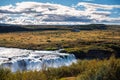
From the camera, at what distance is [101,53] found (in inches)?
5773

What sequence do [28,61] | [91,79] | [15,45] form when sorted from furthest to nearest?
[15,45] < [28,61] < [91,79]

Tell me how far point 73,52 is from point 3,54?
2866cm

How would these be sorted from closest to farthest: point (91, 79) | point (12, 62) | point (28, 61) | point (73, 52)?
point (91, 79) → point (12, 62) → point (28, 61) → point (73, 52)

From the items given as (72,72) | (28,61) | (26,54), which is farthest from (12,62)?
(72,72)

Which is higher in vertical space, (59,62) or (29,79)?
(29,79)

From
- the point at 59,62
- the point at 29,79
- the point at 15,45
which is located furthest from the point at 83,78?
the point at 15,45

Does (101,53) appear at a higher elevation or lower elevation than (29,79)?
lower

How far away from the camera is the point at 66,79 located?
74.4m

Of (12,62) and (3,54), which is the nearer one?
(12,62)

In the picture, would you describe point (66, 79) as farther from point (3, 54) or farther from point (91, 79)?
point (3, 54)

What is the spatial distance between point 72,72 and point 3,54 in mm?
41805

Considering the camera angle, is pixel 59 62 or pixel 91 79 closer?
pixel 91 79

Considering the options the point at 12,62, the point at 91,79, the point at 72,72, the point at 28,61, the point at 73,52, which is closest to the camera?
the point at 91,79

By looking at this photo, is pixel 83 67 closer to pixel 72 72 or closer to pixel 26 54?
pixel 72 72
